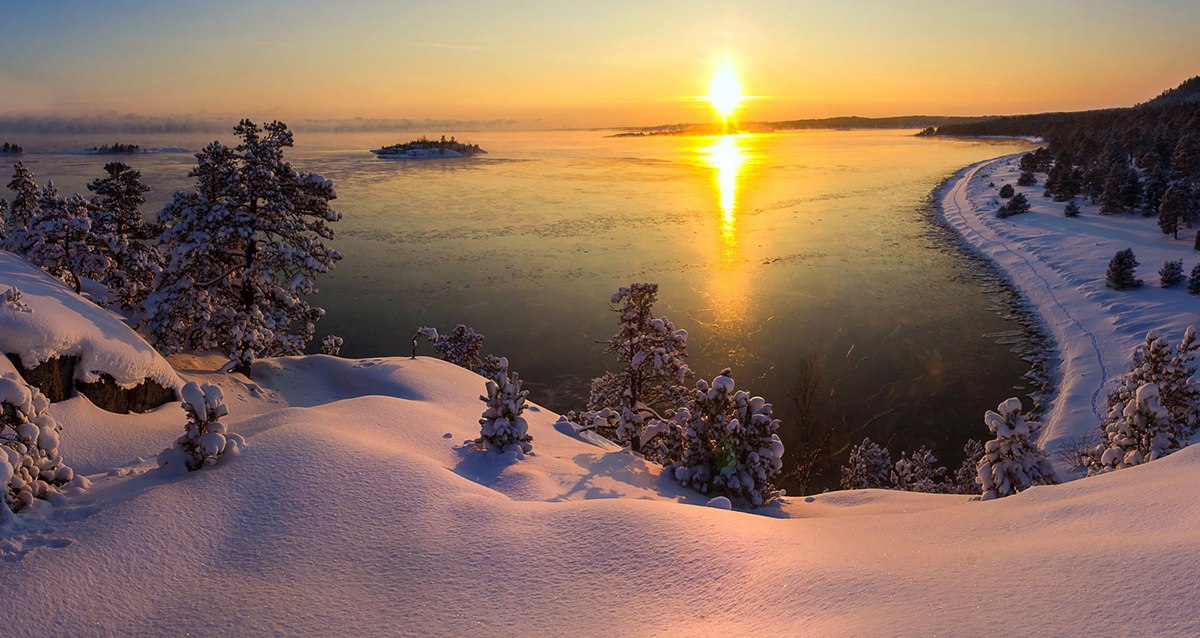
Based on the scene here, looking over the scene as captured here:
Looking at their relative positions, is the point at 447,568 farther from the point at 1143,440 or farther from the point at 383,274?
the point at 383,274

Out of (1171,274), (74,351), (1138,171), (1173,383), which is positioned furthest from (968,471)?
(1138,171)

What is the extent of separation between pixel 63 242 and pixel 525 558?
28101 millimetres

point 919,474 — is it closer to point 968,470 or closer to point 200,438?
point 968,470

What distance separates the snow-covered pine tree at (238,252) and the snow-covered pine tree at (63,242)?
6.76 meters

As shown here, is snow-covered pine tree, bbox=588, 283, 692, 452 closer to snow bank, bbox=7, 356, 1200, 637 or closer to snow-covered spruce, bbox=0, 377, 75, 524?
snow bank, bbox=7, 356, 1200, 637

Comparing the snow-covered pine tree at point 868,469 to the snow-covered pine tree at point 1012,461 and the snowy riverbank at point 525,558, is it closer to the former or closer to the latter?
the snow-covered pine tree at point 1012,461

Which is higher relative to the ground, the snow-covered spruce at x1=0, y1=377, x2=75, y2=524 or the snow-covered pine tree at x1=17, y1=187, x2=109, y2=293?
the snow-covered pine tree at x1=17, y1=187, x2=109, y2=293

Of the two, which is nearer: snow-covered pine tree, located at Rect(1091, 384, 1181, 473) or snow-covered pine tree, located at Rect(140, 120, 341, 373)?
snow-covered pine tree, located at Rect(1091, 384, 1181, 473)

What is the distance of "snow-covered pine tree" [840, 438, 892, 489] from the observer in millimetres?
26703

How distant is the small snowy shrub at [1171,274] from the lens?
45406 mm

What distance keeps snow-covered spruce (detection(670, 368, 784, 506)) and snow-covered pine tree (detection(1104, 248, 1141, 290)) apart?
46540 mm

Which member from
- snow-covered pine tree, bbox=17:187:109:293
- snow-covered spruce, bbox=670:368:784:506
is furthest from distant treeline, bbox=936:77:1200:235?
snow-covered pine tree, bbox=17:187:109:293

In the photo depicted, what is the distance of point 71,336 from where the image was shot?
46.4 feet

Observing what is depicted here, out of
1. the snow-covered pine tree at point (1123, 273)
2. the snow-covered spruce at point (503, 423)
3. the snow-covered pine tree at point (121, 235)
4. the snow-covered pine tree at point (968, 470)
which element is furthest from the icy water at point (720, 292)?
the snow-covered spruce at point (503, 423)
